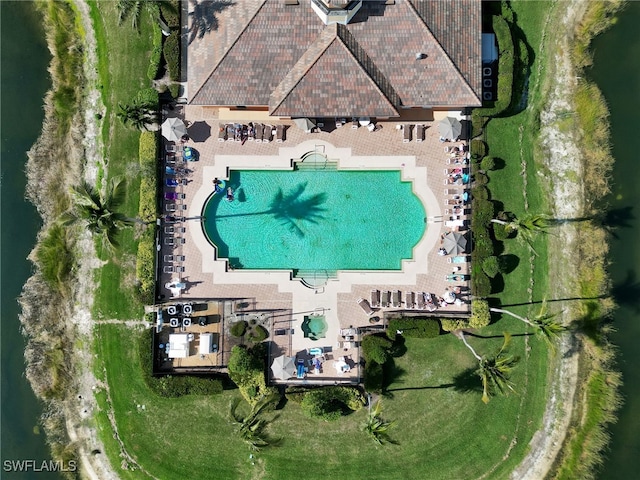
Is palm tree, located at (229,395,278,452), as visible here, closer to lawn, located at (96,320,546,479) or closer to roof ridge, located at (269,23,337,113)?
lawn, located at (96,320,546,479)

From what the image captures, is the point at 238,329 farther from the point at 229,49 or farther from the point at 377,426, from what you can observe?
the point at 229,49

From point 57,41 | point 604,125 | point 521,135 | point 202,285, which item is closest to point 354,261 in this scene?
point 202,285

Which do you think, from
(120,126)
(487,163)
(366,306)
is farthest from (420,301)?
(120,126)

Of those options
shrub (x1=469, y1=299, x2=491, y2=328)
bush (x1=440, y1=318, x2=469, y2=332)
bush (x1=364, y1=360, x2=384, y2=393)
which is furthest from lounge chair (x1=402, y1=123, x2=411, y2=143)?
bush (x1=364, y1=360, x2=384, y2=393)

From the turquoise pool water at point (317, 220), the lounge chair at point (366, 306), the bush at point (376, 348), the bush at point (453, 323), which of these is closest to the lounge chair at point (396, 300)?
the lounge chair at point (366, 306)

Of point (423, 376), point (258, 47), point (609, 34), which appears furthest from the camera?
point (609, 34)

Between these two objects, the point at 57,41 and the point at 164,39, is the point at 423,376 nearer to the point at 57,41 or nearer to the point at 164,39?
the point at 164,39
